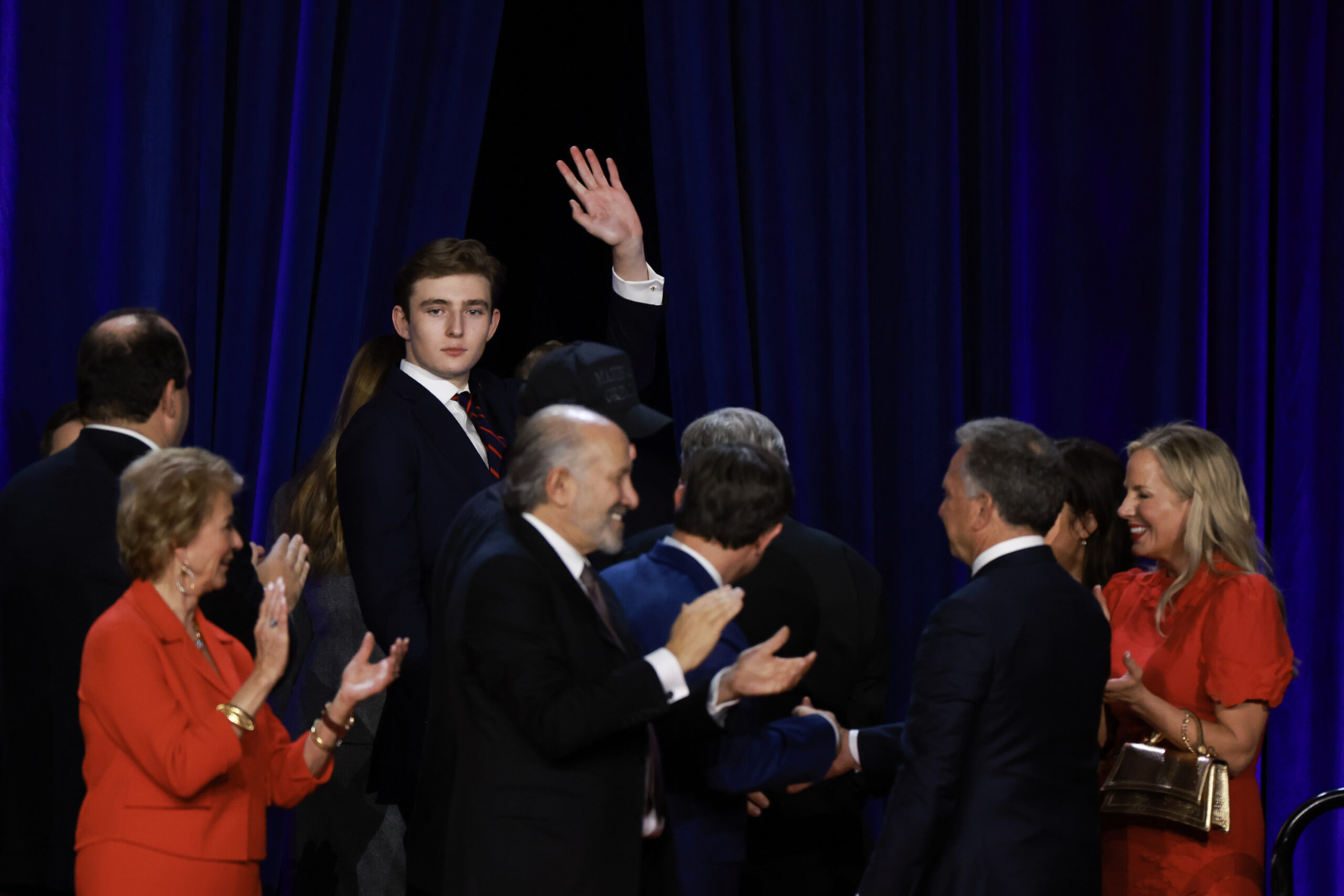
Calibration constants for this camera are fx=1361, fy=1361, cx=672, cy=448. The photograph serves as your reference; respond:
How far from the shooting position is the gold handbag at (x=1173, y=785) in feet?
9.09

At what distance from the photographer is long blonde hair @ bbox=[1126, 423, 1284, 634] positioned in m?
3.00

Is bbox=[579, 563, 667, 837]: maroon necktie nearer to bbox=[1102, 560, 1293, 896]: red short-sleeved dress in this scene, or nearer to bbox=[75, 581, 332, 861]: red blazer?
bbox=[75, 581, 332, 861]: red blazer

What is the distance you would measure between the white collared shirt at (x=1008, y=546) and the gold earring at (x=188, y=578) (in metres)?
1.41

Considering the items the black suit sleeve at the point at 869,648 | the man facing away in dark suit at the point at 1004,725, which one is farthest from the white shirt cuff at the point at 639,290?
the man facing away in dark suit at the point at 1004,725

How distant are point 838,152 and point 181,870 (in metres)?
2.93

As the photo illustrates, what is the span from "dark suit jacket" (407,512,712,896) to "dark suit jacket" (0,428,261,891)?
0.86 meters

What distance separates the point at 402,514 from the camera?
303cm

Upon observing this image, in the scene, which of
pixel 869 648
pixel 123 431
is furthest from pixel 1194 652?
pixel 123 431

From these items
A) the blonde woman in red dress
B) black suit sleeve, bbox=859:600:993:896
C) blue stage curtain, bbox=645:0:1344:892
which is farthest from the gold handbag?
blue stage curtain, bbox=645:0:1344:892

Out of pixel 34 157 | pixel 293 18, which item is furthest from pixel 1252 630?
pixel 34 157

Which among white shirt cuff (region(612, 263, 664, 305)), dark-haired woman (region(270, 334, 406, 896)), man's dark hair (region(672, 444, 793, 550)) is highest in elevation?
white shirt cuff (region(612, 263, 664, 305))

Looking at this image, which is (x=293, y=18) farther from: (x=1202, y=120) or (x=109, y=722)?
(x=1202, y=120)

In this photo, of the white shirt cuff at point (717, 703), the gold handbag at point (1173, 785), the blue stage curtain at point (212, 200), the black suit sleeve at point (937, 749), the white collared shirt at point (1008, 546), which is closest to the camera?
the white shirt cuff at point (717, 703)

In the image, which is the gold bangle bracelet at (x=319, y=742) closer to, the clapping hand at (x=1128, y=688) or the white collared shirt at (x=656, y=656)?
the white collared shirt at (x=656, y=656)
